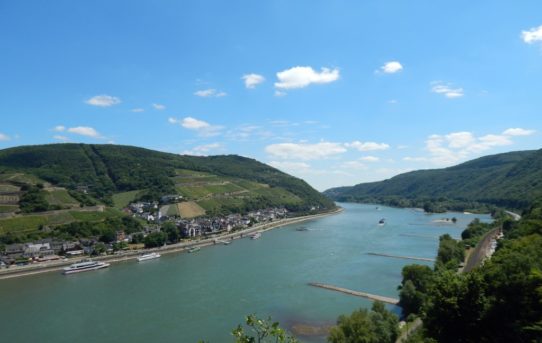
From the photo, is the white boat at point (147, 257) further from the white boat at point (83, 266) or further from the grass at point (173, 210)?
the grass at point (173, 210)

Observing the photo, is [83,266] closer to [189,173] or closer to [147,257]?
[147,257]

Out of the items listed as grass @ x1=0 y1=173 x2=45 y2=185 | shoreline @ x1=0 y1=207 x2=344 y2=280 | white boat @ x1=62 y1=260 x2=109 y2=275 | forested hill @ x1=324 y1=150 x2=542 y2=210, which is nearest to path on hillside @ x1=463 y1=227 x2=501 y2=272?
forested hill @ x1=324 y1=150 x2=542 y2=210

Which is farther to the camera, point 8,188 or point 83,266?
point 8,188

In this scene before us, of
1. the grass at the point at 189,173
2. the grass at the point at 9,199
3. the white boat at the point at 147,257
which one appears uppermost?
the grass at the point at 189,173

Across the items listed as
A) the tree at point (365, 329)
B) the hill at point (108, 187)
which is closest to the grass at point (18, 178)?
the hill at point (108, 187)

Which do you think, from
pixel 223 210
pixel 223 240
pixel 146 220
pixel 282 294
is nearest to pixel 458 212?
pixel 223 210

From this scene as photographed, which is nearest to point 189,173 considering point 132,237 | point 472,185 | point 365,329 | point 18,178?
point 18,178

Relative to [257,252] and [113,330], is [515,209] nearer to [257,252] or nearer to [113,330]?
Answer: [257,252]
